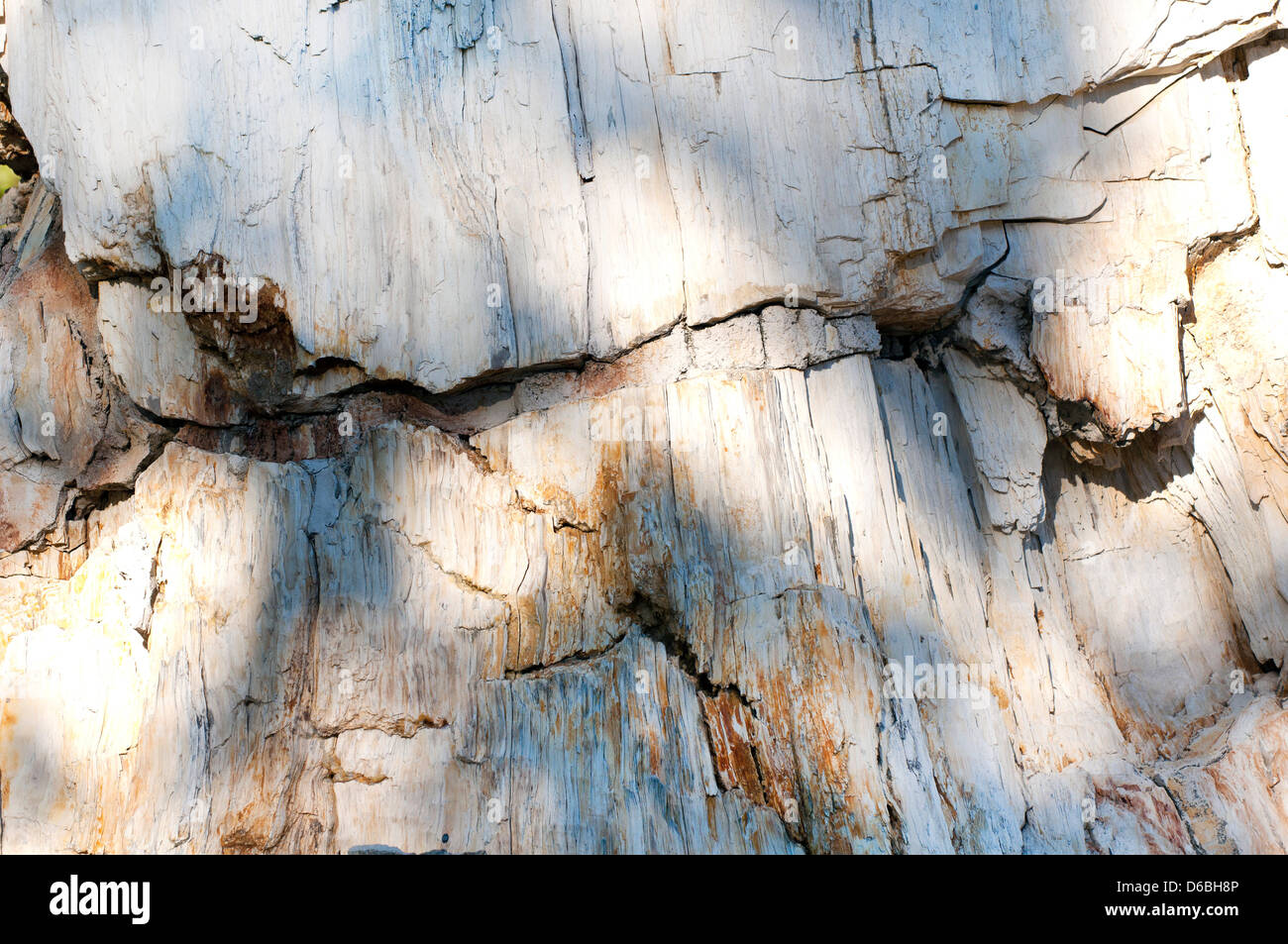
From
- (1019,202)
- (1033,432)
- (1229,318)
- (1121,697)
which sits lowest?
(1121,697)

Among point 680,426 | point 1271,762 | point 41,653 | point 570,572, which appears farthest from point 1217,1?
Result: point 41,653

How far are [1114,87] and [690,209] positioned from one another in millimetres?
1549

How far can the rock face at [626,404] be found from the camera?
3.09m

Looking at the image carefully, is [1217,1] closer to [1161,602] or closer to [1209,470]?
[1209,470]

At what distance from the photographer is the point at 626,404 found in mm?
3303

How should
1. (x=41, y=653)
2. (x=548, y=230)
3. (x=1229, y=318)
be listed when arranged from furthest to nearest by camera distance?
(x=1229, y=318), (x=548, y=230), (x=41, y=653)

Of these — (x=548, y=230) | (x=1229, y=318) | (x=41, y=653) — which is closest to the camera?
(x=41, y=653)

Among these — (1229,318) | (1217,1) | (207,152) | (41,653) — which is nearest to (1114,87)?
(1217,1)

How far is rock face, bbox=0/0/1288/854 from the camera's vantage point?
3088mm

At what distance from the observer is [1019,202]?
346 cm

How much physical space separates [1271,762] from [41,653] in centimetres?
396

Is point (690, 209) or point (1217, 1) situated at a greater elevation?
point (1217, 1)

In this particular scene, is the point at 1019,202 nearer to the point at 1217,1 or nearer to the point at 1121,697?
the point at 1217,1

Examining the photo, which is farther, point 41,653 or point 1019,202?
point 1019,202
